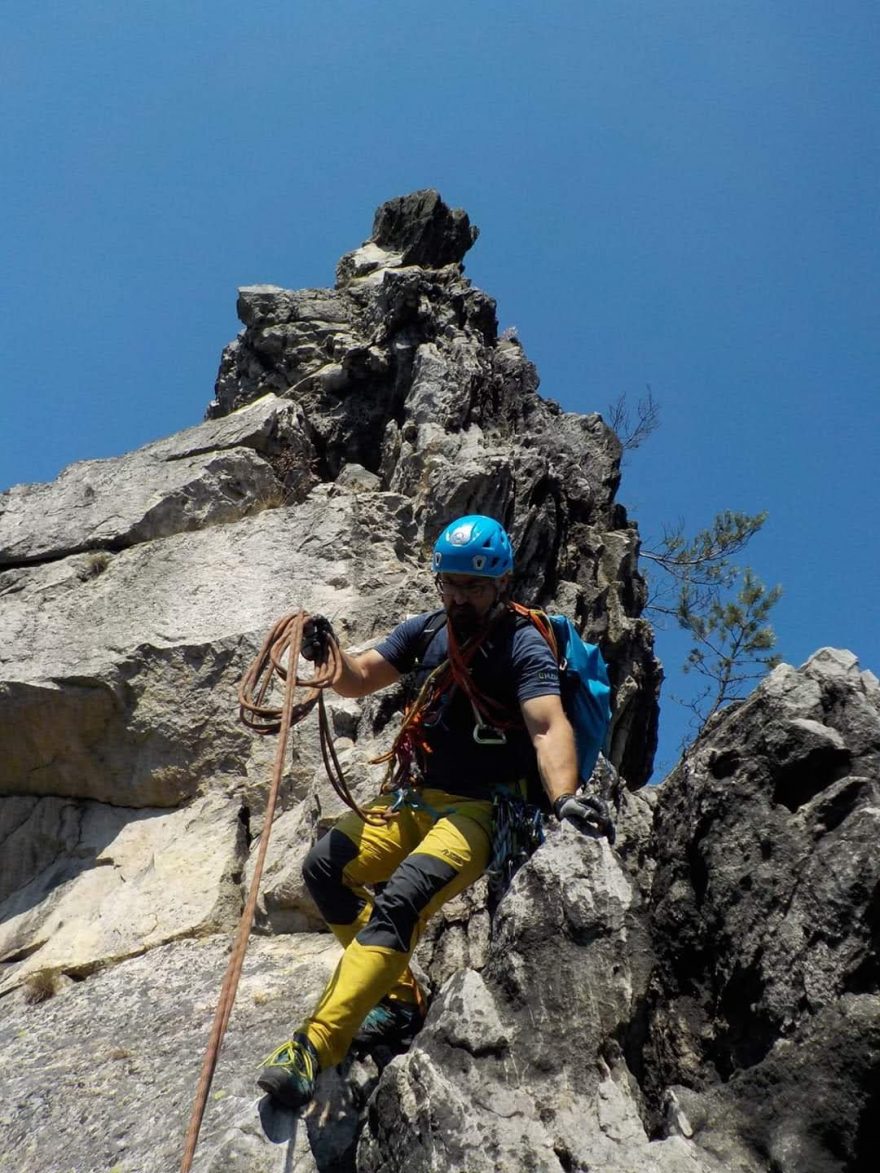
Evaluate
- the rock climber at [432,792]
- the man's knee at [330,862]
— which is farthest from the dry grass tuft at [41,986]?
the man's knee at [330,862]

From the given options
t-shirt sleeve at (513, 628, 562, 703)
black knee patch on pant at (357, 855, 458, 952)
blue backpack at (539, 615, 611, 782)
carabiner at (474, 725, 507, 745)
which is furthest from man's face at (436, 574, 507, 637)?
black knee patch on pant at (357, 855, 458, 952)

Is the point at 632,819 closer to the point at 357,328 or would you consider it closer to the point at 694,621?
the point at 357,328

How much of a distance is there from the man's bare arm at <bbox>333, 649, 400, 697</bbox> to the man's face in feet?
1.59

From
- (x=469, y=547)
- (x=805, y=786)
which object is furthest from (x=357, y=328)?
(x=805, y=786)

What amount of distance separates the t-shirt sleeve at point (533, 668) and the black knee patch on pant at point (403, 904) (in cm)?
95

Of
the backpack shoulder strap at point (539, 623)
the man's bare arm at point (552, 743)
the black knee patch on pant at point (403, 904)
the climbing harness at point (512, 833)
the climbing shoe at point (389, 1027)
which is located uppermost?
the backpack shoulder strap at point (539, 623)

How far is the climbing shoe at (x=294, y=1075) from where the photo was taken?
411 cm

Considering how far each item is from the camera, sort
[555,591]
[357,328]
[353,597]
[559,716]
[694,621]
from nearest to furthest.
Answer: [559,716] → [353,597] → [555,591] → [357,328] → [694,621]

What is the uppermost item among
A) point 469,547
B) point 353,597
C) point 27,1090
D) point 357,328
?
point 357,328

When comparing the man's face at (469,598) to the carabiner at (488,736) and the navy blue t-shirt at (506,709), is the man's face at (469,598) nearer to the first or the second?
the navy blue t-shirt at (506,709)

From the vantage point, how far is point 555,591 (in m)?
10.2

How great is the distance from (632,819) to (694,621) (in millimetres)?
13005

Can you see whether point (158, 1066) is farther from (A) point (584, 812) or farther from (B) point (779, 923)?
(B) point (779, 923)

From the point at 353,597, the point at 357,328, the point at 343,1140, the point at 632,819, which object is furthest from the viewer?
the point at 357,328
